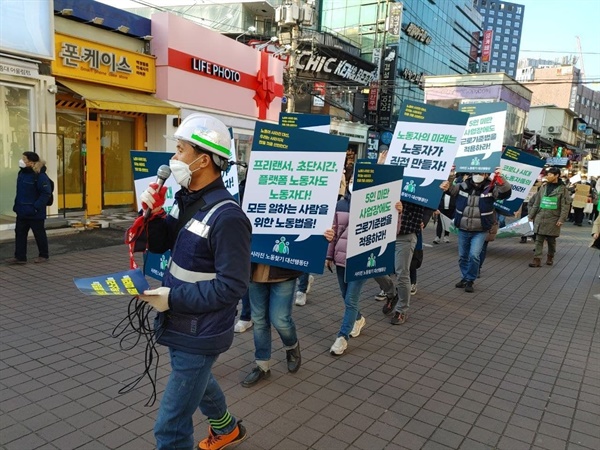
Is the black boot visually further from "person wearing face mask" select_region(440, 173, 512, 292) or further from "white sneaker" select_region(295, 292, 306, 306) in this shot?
"person wearing face mask" select_region(440, 173, 512, 292)

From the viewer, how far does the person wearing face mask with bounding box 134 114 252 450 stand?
220 centimetres

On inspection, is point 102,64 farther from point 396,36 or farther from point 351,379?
point 396,36

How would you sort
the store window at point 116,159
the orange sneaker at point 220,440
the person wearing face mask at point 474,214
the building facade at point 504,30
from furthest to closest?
1. the building facade at point 504,30
2. the store window at point 116,159
3. the person wearing face mask at point 474,214
4. the orange sneaker at point 220,440

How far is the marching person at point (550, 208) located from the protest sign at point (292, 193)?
738 cm

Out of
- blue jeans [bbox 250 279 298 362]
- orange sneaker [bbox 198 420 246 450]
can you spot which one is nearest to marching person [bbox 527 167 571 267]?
blue jeans [bbox 250 279 298 362]

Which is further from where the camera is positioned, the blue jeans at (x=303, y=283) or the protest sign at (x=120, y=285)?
the blue jeans at (x=303, y=283)

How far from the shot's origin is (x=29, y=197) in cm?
748

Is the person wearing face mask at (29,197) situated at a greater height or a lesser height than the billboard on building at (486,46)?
lesser

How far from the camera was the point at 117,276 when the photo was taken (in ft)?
6.93

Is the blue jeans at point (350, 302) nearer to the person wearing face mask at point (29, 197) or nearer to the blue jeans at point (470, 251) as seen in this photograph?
the blue jeans at point (470, 251)

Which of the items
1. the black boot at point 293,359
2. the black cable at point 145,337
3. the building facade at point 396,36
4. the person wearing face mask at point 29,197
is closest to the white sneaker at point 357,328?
the black boot at point 293,359

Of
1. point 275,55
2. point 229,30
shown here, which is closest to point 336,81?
point 229,30

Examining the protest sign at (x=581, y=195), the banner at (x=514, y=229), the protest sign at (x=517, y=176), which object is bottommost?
the banner at (x=514, y=229)

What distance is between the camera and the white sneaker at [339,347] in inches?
184
